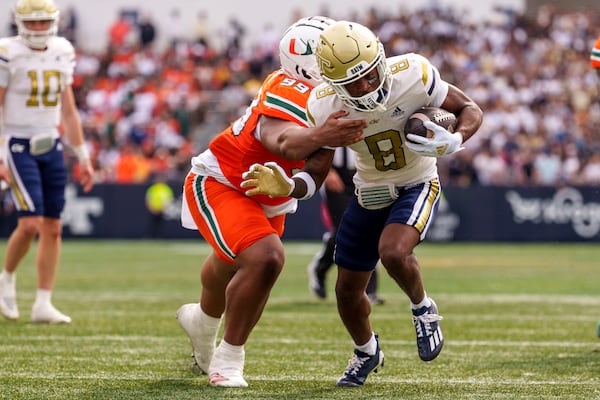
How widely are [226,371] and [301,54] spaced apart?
4.53ft

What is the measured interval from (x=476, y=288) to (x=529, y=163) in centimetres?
937

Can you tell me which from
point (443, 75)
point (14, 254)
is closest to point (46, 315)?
point (14, 254)

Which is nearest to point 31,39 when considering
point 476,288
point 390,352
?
point 390,352

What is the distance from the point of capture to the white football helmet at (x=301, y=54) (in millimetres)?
5164

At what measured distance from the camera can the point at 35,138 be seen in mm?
7359

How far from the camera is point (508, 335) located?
691 centimetres

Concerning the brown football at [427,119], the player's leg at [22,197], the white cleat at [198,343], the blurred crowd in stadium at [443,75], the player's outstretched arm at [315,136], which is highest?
the brown football at [427,119]

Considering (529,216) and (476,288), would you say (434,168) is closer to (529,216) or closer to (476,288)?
(476,288)

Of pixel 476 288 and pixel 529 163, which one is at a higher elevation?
pixel 476 288

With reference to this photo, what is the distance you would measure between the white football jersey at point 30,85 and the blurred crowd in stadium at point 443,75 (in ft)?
37.8

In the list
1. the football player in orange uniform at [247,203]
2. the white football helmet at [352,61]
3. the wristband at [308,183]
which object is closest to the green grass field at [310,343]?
the football player in orange uniform at [247,203]

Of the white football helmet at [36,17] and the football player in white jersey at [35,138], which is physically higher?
the white football helmet at [36,17]

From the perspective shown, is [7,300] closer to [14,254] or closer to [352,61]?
[14,254]

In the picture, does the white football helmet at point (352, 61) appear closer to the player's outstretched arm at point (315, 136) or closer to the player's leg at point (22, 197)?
the player's outstretched arm at point (315, 136)
